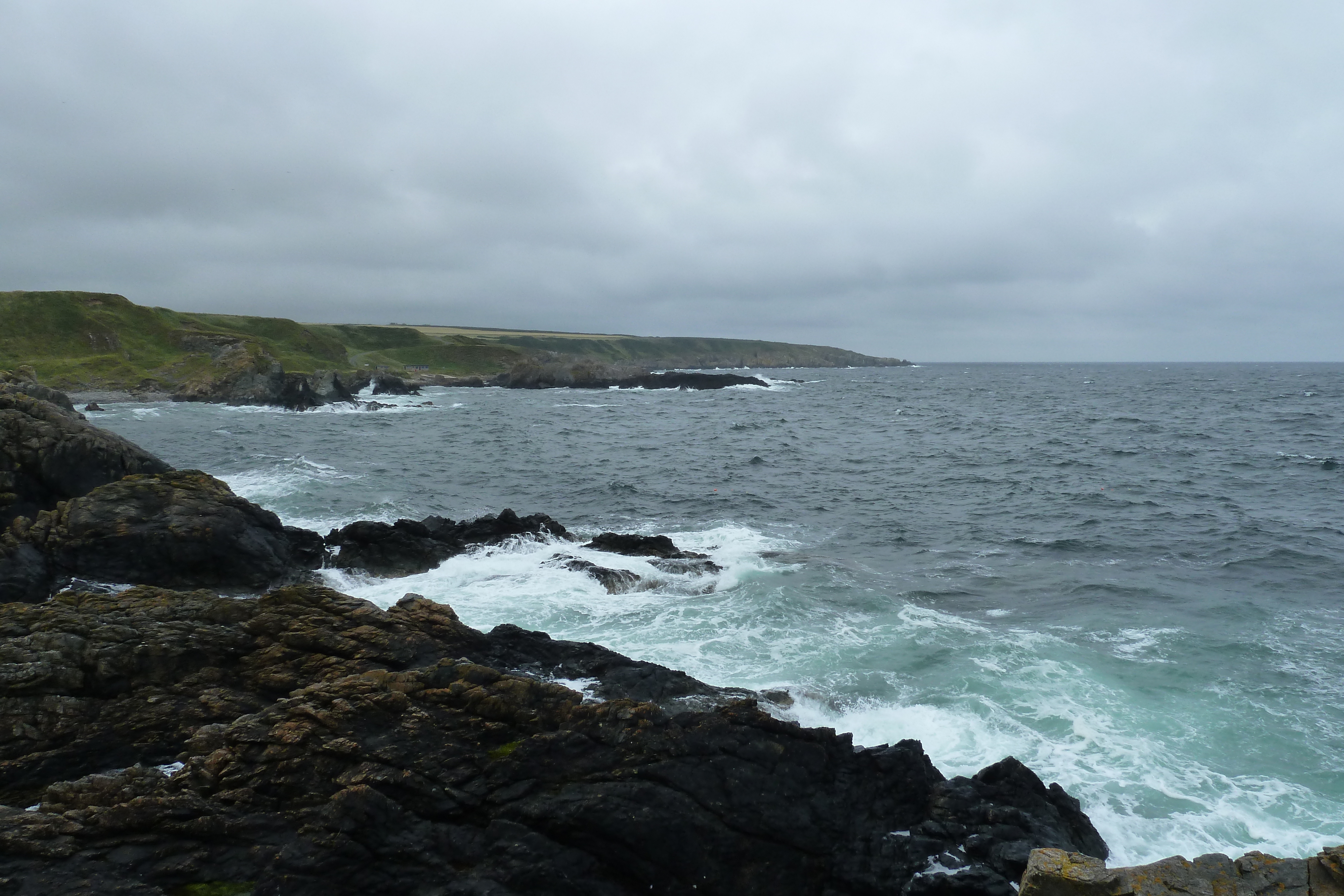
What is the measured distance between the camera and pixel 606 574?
68.0 ft


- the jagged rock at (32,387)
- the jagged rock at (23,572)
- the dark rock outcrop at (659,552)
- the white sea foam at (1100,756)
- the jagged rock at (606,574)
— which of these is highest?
the jagged rock at (32,387)

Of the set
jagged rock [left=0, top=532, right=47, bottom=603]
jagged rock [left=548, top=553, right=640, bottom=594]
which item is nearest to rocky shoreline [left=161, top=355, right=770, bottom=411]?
jagged rock [left=548, top=553, right=640, bottom=594]

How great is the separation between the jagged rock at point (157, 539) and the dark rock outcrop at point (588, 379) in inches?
4157

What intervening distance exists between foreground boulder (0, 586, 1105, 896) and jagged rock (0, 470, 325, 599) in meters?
7.32

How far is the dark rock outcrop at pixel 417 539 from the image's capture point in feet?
69.1

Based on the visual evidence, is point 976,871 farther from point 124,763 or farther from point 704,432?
point 704,432

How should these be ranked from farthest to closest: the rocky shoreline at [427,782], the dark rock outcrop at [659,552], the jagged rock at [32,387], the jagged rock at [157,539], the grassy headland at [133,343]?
the grassy headland at [133,343]
the jagged rock at [32,387]
the dark rock outcrop at [659,552]
the jagged rock at [157,539]
the rocky shoreline at [427,782]

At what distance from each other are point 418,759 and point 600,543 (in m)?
15.2

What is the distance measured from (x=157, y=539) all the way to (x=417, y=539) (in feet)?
21.0

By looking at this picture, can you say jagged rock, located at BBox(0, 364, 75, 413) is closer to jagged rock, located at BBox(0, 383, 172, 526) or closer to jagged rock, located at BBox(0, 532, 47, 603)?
jagged rock, located at BBox(0, 383, 172, 526)

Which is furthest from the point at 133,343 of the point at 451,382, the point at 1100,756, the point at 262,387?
the point at 1100,756

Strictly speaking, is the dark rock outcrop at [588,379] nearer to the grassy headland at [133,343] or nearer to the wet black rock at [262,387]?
the grassy headland at [133,343]

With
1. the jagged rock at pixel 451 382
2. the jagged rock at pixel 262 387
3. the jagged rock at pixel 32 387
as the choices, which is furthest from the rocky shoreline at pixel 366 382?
the jagged rock at pixel 32 387

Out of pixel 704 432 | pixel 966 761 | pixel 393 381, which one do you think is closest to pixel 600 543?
pixel 966 761
